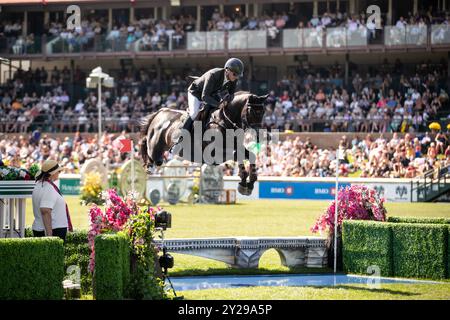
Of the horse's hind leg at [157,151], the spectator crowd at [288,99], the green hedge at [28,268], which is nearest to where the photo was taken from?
the green hedge at [28,268]

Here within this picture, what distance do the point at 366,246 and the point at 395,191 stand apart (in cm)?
1680

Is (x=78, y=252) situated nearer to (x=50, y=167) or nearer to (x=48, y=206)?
(x=48, y=206)

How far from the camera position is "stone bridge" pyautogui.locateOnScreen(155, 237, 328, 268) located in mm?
12633

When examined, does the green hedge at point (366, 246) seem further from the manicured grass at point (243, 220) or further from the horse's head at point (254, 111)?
the horse's head at point (254, 111)

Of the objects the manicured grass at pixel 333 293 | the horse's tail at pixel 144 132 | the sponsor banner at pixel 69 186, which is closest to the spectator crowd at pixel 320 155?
the sponsor banner at pixel 69 186

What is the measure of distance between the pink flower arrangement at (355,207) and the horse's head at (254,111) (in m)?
1.70

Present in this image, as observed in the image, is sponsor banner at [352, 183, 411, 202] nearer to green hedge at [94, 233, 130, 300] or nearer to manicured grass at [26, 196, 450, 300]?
manicured grass at [26, 196, 450, 300]

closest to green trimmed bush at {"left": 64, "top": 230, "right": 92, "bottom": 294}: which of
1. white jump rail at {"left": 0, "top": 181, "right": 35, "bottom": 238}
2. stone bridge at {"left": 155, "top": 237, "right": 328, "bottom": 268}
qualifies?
white jump rail at {"left": 0, "top": 181, "right": 35, "bottom": 238}

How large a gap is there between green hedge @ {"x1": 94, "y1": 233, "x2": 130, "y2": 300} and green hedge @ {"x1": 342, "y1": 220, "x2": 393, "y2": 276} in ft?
14.6

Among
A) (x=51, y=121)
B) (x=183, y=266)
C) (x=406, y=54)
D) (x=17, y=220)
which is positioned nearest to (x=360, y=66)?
(x=406, y=54)

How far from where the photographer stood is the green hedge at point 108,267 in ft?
29.1

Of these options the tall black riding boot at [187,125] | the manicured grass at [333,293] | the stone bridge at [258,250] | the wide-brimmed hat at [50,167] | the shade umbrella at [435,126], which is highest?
the shade umbrella at [435,126]

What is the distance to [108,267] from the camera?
8883 millimetres

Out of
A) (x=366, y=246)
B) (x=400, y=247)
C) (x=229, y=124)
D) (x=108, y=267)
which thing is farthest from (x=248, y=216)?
(x=108, y=267)
